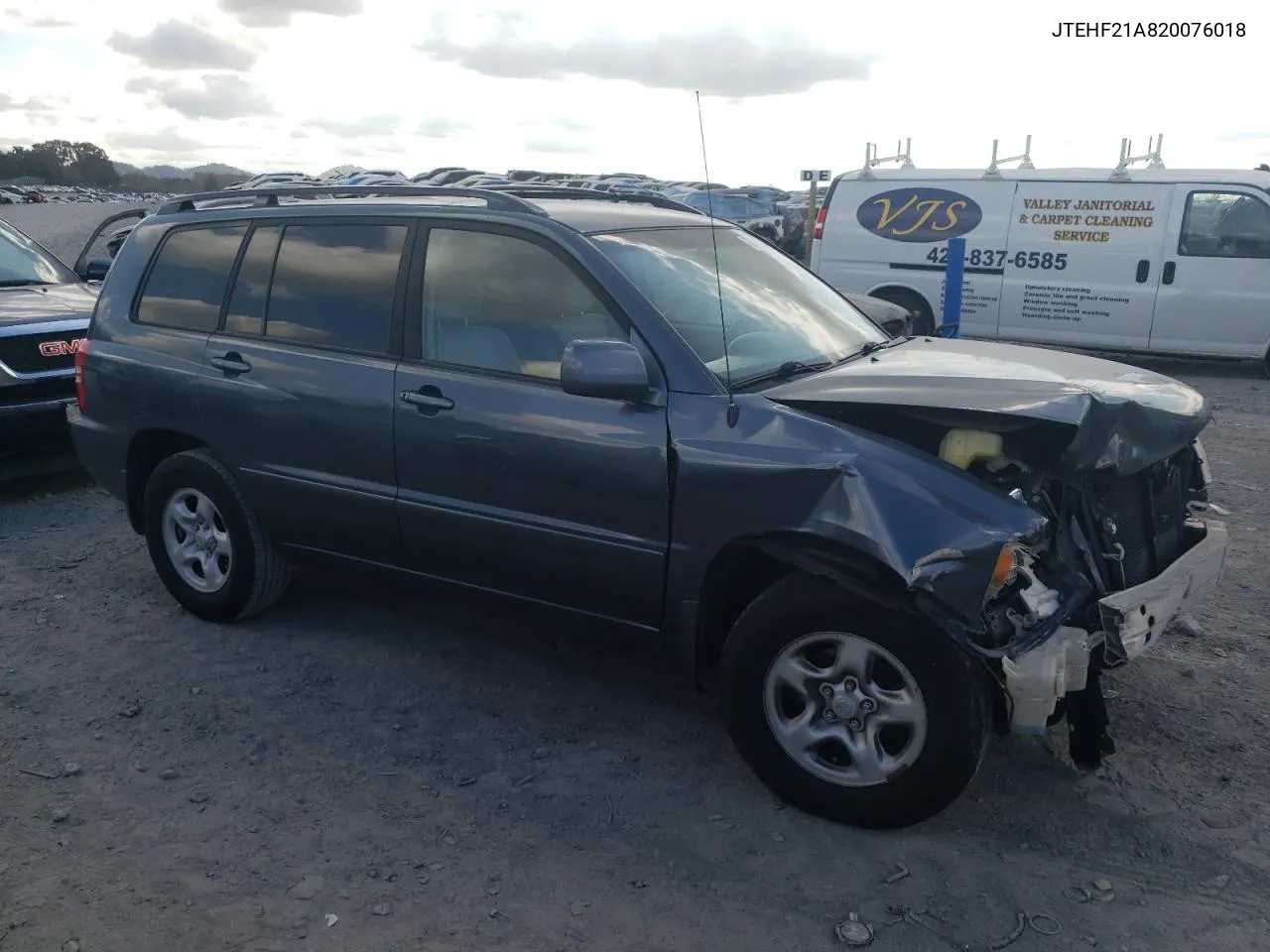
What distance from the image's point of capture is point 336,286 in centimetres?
434

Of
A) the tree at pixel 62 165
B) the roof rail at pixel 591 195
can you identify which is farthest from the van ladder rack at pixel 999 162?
the tree at pixel 62 165

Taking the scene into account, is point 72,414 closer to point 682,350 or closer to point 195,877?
point 195,877

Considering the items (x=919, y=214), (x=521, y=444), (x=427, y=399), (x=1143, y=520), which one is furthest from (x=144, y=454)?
(x=919, y=214)

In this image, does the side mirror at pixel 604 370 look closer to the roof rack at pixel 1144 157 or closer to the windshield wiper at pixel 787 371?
the windshield wiper at pixel 787 371

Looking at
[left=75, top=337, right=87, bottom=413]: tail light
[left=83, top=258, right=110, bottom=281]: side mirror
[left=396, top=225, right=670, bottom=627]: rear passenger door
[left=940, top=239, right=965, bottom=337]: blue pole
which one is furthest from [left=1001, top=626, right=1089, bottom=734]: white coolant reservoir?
[left=83, top=258, right=110, bottom=281]: side mirror

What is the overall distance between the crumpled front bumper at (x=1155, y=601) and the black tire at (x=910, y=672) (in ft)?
1.33

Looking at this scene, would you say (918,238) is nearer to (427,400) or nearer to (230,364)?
(230,364)

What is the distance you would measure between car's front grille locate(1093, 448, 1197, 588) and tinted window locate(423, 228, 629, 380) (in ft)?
5.40

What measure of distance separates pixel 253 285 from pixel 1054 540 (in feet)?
10.9

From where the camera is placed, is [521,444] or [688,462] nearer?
[688,462]

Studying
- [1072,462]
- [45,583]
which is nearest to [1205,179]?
[1072,462]

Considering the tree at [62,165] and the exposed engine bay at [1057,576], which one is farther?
the tree at [62,165]

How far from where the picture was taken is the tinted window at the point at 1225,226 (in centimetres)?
1093

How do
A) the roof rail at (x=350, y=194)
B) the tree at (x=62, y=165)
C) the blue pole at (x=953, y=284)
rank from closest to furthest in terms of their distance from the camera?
the roof rail at (x=350, y=194) < the blue pole at (x=953, y=284) < the tree at (x=62, y=165)
